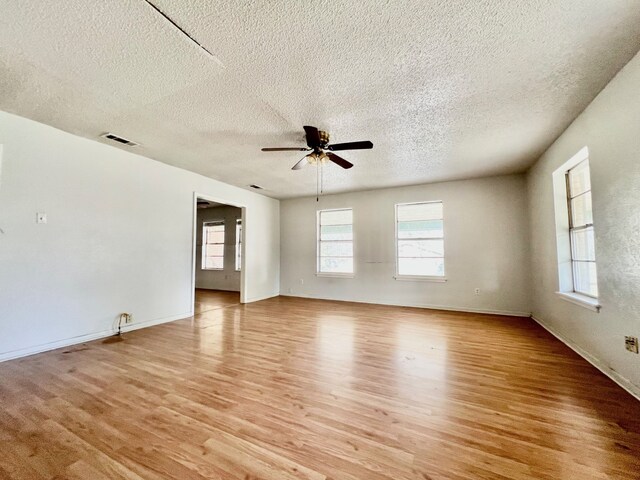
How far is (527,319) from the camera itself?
4707 millimetres

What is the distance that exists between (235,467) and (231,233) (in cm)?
759

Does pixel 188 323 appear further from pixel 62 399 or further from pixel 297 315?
pixel 62 399

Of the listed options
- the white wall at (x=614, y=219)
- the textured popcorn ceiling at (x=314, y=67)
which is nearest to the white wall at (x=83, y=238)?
the textured popcorn ceiling at (x=314, y=67)

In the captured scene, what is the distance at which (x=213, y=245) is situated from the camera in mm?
8867

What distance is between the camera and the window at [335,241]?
21.7 ft

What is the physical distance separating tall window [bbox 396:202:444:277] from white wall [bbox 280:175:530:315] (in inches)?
5.8

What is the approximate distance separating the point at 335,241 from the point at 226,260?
3825 mm

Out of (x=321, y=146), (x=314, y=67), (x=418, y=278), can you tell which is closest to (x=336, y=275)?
(x=418, y=278)

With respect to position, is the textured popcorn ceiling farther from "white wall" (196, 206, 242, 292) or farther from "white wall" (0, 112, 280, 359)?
"white wall" (196, 206, 242, 292)

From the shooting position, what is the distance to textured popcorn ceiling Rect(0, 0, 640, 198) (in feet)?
5.49

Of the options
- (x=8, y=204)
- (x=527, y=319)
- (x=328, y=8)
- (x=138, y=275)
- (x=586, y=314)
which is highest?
(x=328, y=8)

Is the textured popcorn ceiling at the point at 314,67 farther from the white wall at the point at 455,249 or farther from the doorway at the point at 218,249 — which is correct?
the doorway at the point at 218,249

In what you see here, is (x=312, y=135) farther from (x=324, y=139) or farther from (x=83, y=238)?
(x=83, y=238)

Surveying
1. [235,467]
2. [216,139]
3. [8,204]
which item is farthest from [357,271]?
[8,204]
